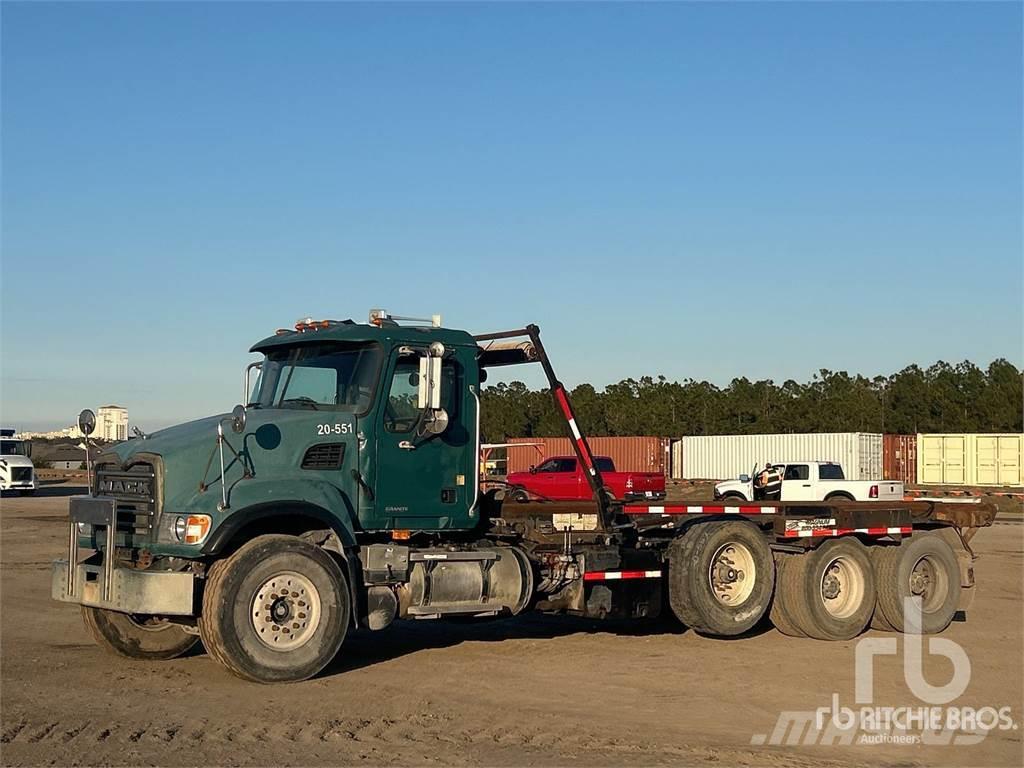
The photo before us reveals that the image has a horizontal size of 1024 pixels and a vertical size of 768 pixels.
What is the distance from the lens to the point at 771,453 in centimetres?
5681

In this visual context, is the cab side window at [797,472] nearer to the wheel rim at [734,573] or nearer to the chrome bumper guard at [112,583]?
the wheel rim at [734,573]

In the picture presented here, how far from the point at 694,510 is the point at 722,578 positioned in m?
0.77

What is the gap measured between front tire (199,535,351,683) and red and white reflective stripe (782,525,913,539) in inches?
209

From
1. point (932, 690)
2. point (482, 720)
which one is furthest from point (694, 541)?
point (482, 720)

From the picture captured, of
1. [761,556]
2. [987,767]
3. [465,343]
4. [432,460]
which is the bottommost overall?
[987,767]

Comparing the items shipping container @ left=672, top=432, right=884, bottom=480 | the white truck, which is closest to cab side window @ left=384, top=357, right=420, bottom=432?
the white truck

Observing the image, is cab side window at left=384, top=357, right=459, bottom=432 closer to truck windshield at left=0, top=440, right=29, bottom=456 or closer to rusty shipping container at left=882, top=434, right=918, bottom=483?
truck windshield at left=0, top=440, right=29, bottom=456

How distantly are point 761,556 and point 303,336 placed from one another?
5.38m

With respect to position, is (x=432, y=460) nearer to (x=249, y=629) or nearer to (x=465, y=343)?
(x=465, y=343)

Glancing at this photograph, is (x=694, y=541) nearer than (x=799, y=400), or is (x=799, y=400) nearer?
(x=694, y=541)

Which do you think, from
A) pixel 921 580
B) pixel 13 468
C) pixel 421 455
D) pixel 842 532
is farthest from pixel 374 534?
pixel 13 468

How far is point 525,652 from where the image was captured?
11656 mm

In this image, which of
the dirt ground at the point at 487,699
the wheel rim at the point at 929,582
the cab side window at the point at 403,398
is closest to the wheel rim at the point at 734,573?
the dirt ground at the point at 487,699

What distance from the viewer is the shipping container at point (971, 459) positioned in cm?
5244
